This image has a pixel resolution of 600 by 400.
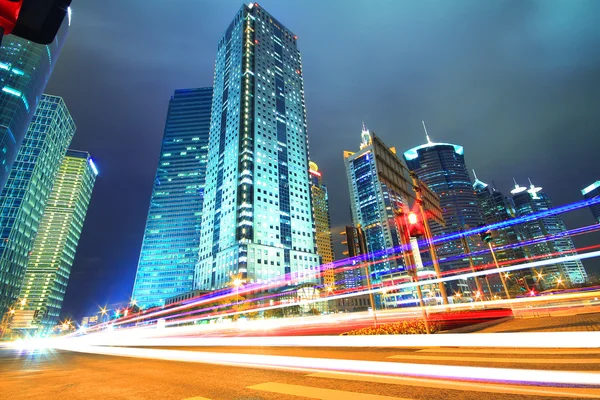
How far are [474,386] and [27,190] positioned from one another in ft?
488

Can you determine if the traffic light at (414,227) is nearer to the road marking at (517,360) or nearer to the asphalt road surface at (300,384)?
the asphalt road surface at (300,384)

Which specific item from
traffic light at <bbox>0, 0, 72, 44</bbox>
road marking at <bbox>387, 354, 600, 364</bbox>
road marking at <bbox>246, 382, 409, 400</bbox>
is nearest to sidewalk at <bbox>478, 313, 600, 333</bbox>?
road marking at <bbox>387, 354, 600, 364</bbox>

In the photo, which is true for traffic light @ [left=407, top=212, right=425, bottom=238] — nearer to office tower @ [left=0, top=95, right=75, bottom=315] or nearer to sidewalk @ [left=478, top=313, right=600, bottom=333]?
sidewalk @ [left=478, top=313, right=600, bottom=333]

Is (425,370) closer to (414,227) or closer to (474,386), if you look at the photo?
(474,386)

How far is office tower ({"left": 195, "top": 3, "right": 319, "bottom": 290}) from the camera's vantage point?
321ft

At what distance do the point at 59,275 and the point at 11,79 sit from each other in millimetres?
139127

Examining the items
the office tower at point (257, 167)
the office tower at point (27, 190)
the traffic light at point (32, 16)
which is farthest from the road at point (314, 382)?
the office tower at point (27, 190)

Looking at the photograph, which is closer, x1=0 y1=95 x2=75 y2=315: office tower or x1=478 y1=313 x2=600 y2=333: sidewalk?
x1=478 y1=313 x2=600 y2=333: sidewalk

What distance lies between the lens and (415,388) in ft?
16.3

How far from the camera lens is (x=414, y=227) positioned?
13.4 m

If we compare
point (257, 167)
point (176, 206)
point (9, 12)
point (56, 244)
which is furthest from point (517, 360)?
point (56, 244)

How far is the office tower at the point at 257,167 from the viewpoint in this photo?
3848 inches

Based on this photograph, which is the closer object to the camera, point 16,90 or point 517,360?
point 517,360

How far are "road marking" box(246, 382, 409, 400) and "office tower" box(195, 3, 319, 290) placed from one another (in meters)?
86.9
